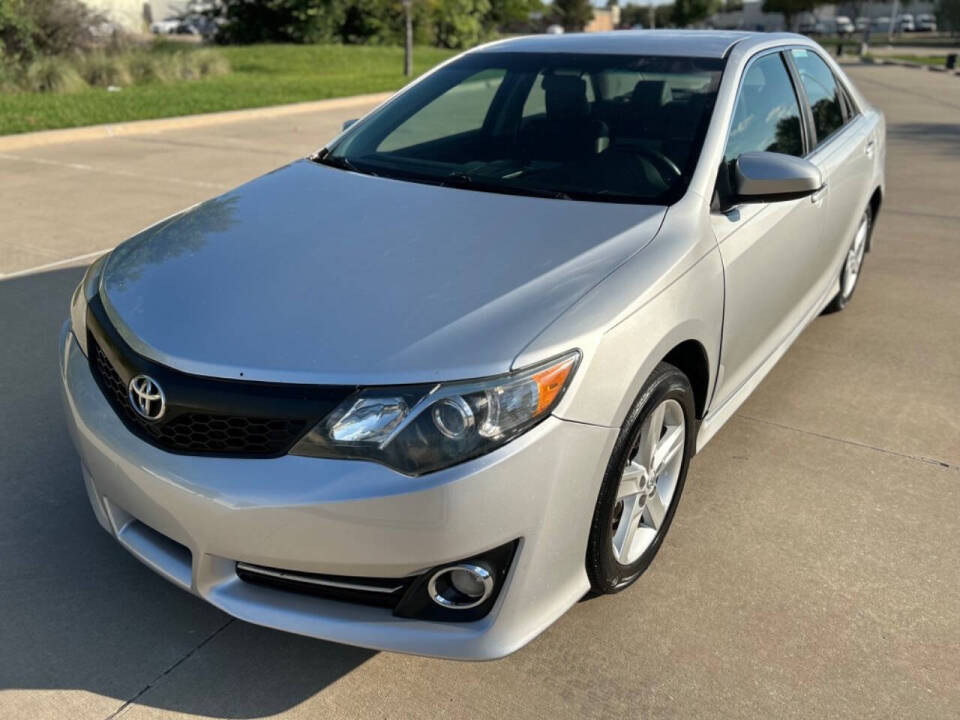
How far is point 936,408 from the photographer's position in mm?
4109

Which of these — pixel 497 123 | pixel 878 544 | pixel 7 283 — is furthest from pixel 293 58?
pixel 878 544

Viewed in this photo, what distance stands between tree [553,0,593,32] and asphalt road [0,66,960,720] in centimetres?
7798

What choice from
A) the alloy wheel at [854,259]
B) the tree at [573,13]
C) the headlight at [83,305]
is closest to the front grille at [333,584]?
the headlight at [83,305]

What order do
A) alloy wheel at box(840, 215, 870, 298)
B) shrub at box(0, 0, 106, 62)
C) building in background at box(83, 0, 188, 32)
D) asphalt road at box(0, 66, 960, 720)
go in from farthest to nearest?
building in background at box(83, 0, 188, 32)
shrub at box(0, 0, 106, 62)
alloy wheel at box(840, 215, 870, 298)
asphalt road at box(0, 66, 960, 720)

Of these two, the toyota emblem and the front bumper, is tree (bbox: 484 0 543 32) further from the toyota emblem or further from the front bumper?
the front bumper

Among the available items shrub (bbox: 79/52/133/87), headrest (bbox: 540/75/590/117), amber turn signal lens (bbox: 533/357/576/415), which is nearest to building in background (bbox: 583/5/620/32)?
shrub (bbox: 79/52/133/87)

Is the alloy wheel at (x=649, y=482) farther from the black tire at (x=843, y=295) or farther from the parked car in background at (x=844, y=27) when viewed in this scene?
the parked car in background at (x=844, y=27)

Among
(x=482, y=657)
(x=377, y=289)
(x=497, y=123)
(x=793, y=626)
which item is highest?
(x=497, y=123)

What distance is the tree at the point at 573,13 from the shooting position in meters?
77.2

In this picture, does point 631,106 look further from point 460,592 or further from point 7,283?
point 7,283

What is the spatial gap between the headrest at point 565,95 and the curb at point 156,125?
4984 millimetres

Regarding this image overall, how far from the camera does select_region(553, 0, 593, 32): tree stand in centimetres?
7719

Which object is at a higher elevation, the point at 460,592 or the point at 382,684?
the point at 460,592

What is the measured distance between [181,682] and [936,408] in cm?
338
